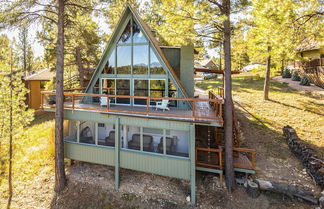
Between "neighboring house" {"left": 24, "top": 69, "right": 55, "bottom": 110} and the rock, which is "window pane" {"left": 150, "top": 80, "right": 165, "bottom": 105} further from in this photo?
"neighboring house" {"left": 24, "top": 69, "right": 55, "bottom": 110}

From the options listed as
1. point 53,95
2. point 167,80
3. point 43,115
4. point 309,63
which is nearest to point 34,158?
point 53,95

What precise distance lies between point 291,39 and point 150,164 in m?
9.83

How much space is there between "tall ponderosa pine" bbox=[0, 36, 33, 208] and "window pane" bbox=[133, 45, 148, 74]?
23.7 ft

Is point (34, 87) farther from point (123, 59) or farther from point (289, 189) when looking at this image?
point (289, 189)

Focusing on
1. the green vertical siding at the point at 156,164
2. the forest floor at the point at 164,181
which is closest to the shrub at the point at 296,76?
the forest floor at the point at 164,181

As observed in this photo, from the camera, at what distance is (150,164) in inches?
361

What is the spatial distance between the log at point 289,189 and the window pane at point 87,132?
30.6ft

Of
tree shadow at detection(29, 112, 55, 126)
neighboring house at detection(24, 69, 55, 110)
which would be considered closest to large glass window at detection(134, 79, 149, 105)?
tree shadow at detection(29, 112, 55, 126)

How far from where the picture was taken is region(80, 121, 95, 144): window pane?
35.7 feet

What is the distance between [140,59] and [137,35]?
58.8 inches

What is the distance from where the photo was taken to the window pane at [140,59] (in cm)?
1119

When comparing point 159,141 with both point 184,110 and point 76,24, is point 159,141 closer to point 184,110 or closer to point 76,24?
point 184,110

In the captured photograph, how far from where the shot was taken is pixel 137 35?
11.2 meters

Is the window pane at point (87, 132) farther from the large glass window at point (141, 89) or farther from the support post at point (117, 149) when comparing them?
the large glass window at point (141, 89)
